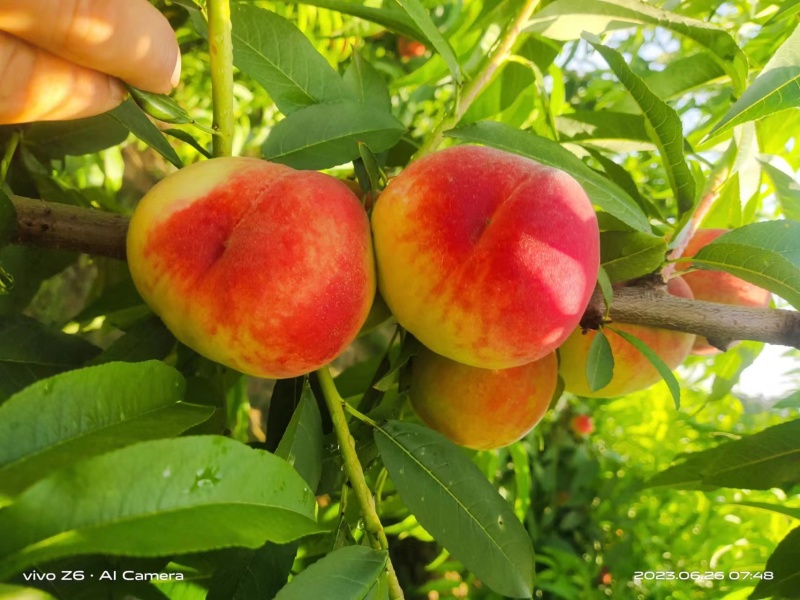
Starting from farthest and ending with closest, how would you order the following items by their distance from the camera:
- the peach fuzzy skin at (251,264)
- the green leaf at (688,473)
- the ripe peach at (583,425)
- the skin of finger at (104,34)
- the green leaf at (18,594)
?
the ripe peach at (583,425)
the green leaf at (688,473)
the peach fuzzy skin at (251,264)
the skin of finger at (104,34)
the green leaf at (18,594)

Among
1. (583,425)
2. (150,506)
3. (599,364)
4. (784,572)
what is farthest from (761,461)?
(583,425)

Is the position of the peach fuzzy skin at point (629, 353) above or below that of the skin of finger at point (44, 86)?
below

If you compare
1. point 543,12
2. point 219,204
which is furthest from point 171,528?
point 543,12

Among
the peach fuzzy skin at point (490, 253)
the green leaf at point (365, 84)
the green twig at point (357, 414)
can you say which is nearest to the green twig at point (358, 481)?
the green twig at point (357, 414)

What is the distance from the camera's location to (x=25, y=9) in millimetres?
398

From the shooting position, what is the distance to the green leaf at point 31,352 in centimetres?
63

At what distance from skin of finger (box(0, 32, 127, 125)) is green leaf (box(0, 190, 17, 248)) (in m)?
0.10

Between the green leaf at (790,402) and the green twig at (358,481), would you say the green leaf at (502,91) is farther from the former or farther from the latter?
the green leaf at (790,402)

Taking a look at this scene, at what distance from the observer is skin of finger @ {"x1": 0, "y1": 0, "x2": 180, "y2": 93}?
0.41m

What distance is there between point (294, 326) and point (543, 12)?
512 mm

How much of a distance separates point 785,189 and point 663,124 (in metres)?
0.35

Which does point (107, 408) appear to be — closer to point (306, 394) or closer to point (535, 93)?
point (306, 394)

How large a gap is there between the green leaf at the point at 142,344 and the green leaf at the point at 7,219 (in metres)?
0.17

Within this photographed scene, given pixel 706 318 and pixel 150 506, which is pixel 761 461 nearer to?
pixel 706 318
